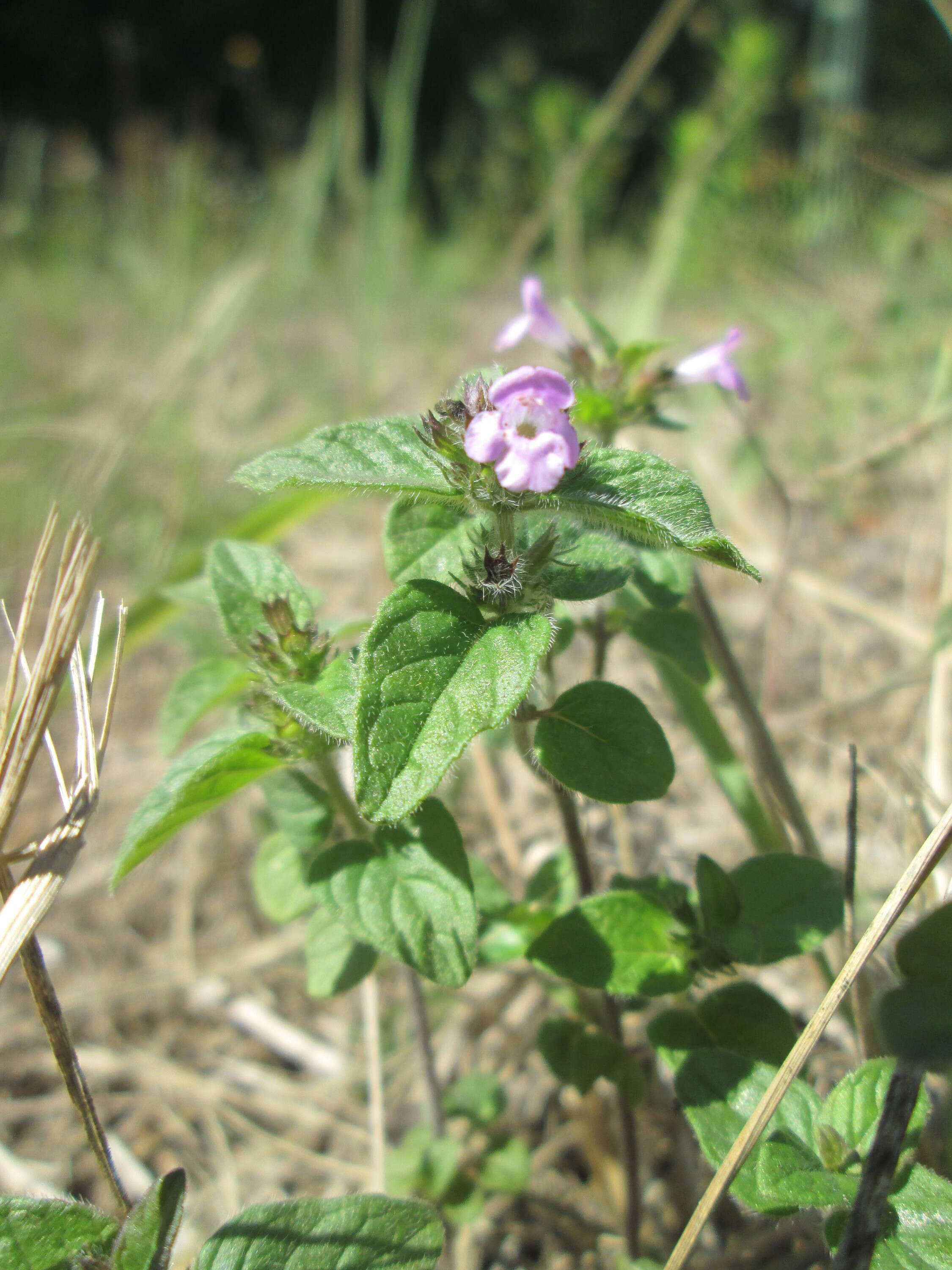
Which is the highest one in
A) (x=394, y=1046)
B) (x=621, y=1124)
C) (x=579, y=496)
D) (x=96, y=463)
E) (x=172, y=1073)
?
(x=96, y=463)

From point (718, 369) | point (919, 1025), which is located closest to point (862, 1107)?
point (919, 1025)

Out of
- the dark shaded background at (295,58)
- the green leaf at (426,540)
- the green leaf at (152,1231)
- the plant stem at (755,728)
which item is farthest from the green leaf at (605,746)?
the dark shaded background at (295,58)

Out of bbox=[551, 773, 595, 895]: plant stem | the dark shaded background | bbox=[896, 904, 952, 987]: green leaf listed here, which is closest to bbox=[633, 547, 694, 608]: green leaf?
bbox=[551, 773, 595, 895]: plant stem

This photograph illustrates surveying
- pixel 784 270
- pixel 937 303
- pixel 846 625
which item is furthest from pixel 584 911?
pixel 784 270

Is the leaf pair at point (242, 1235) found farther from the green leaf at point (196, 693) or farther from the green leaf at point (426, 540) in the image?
the green leaf at point (426, 540)

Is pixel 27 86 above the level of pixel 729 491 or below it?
above

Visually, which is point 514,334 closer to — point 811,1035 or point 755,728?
point 755,728

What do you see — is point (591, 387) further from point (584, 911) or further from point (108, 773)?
point (108, 773)
